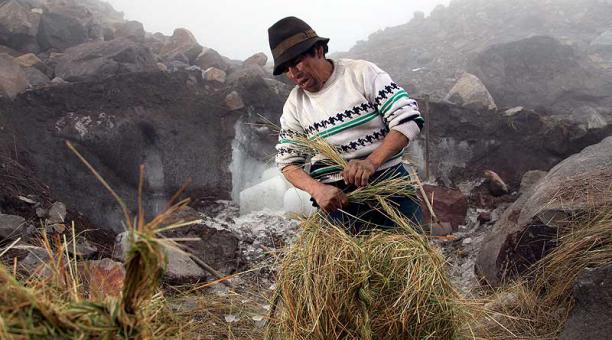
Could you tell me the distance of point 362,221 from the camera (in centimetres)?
198

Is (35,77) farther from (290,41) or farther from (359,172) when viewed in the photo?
(359,172)

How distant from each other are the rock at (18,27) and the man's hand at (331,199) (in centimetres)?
925

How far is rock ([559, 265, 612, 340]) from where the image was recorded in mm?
2232

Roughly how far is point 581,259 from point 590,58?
13.8 m

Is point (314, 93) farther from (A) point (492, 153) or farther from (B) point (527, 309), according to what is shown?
(A) point (492, 153)

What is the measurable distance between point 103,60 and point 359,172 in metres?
7.97

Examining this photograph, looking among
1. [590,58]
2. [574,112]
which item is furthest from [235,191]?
[590,58]

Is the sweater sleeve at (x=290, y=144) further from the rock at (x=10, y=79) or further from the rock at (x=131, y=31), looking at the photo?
the rock at (x=131, y=31)

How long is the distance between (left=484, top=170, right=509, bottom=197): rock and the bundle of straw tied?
535 cm

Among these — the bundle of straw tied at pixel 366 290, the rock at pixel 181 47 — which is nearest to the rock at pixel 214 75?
the rock at pixel 181 47

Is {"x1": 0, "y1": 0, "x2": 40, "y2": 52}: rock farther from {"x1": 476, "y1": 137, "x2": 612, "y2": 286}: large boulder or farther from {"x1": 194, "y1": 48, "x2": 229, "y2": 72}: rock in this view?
{"x1": 476, "y1": 137, "x2": 612, "y2": 286}: large boulder

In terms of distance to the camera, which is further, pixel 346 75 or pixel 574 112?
pixel 574 112

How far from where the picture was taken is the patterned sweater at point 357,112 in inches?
79.8

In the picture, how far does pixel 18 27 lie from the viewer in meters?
8.96
